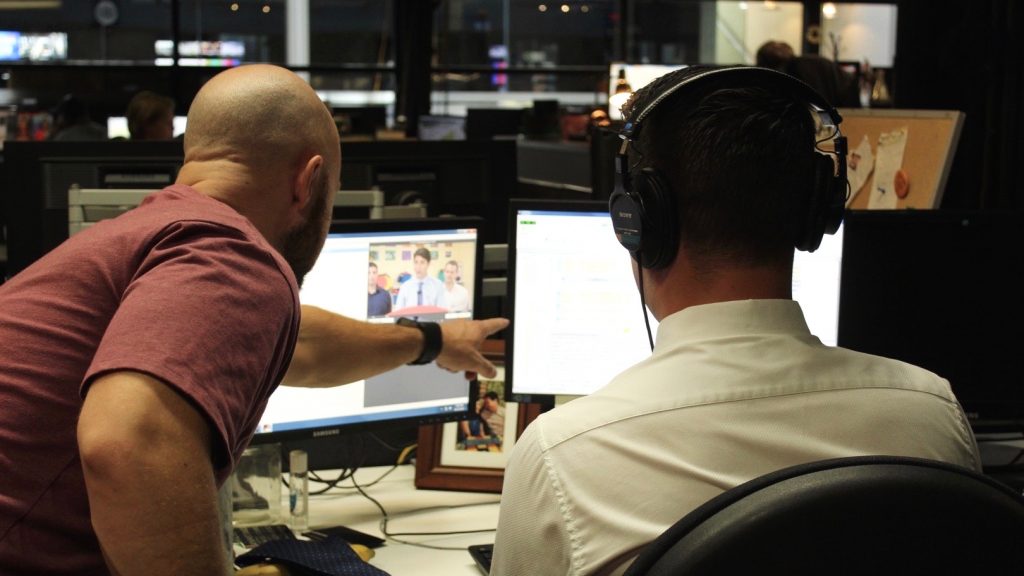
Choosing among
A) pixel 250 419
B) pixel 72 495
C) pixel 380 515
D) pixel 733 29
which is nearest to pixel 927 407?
pixel 250 419

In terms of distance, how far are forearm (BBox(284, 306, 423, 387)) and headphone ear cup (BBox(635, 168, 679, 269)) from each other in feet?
2.77

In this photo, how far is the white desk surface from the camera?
183 cm

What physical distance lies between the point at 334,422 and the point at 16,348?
2.81 feet

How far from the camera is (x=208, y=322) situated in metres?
1.11

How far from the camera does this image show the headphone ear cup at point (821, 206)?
1.11 m

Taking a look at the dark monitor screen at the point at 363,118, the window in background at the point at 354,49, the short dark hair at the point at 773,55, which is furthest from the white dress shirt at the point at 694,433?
the window in background at the point at 354,49

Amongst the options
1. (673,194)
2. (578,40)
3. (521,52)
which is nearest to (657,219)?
(673,194)

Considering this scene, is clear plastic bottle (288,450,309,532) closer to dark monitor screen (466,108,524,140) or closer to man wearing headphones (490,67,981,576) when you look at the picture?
man wearing headphones (490,67,981,576)

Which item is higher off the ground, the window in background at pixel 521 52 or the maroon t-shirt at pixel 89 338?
the window in background at pixel 521 52

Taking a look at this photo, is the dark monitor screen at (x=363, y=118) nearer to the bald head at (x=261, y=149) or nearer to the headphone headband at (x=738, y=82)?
the bald head at (x=261, y=149)

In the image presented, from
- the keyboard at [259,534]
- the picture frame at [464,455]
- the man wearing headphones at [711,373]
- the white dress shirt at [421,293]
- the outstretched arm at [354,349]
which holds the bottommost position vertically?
the keyboard at [259,534]

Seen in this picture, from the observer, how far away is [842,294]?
217 centimetres

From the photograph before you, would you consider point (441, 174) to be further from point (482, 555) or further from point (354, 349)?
point (482, 555)

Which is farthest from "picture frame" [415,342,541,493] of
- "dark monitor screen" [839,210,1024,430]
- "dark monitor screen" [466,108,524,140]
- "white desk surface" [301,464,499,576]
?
"dark monitor screen" [466,108,524,140]
